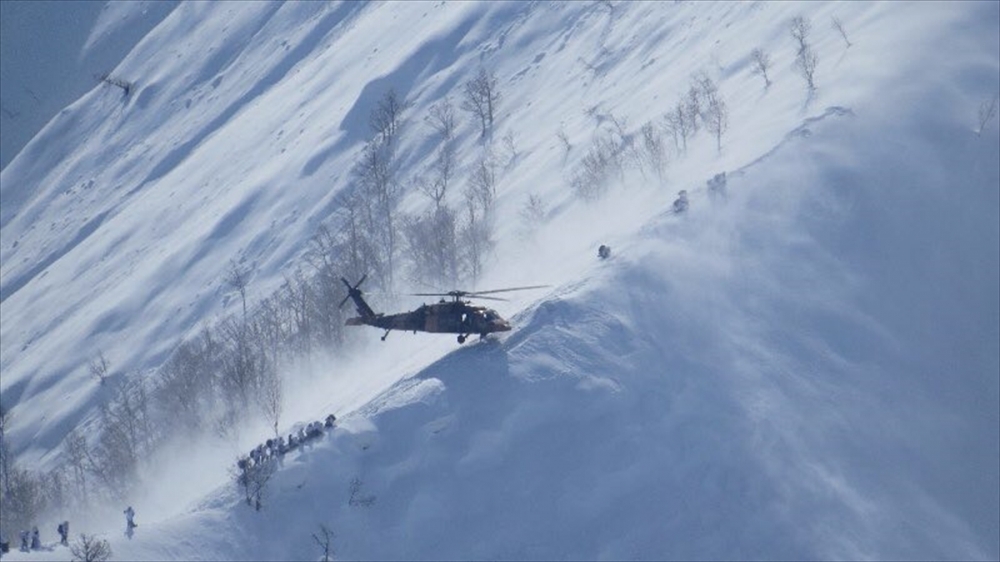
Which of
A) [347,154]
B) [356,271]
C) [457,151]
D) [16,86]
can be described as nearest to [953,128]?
[356,271]

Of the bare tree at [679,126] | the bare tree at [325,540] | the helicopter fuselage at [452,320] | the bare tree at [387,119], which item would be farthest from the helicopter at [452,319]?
the bare tree at [387,119]

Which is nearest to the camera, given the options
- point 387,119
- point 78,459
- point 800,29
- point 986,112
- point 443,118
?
point 986,112

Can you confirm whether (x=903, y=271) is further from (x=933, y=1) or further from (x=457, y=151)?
(x=457, y=151)

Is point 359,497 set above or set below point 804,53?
below

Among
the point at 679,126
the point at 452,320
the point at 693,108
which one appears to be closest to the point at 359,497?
the point at 452,320

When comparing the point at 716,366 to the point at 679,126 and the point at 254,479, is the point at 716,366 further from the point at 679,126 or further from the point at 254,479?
the point at 679,126

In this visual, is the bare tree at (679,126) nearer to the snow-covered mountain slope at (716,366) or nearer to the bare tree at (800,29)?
the snow-covered mountain slope at (716,366)
